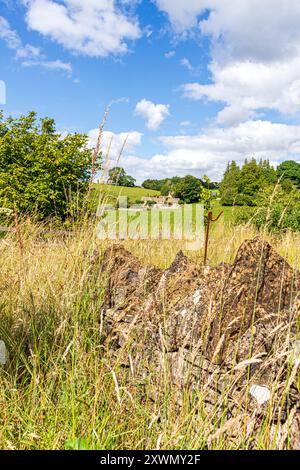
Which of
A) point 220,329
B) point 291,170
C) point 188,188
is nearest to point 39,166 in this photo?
point 188,188

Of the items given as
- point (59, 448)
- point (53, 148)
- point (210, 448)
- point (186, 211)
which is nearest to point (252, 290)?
point (210, 448)

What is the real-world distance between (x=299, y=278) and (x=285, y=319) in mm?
467

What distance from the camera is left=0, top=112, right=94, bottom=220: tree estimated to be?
10.3 metres

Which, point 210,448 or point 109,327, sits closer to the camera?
point 210,448

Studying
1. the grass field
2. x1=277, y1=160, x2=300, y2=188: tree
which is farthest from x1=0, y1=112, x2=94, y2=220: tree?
x1=277, y1=160, x2=300, y2=188: tree

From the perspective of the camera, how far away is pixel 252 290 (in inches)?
79.4

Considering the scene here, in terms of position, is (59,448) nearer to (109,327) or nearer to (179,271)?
(109,327)

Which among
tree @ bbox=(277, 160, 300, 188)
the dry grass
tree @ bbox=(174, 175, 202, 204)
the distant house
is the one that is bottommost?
the dry grass

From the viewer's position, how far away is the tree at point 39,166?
33.7 feet

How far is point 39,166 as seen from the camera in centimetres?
1057

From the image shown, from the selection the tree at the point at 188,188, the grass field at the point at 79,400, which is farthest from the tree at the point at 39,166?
the grass field at the point at 79,400

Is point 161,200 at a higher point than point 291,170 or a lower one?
lower

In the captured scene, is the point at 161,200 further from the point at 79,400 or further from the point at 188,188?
the point at 188,188

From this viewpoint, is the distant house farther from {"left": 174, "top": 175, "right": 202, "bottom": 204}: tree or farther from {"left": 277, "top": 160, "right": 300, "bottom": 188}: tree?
{"left": 277, "top": 160, "right": 300, "bottom": 188}: tree
